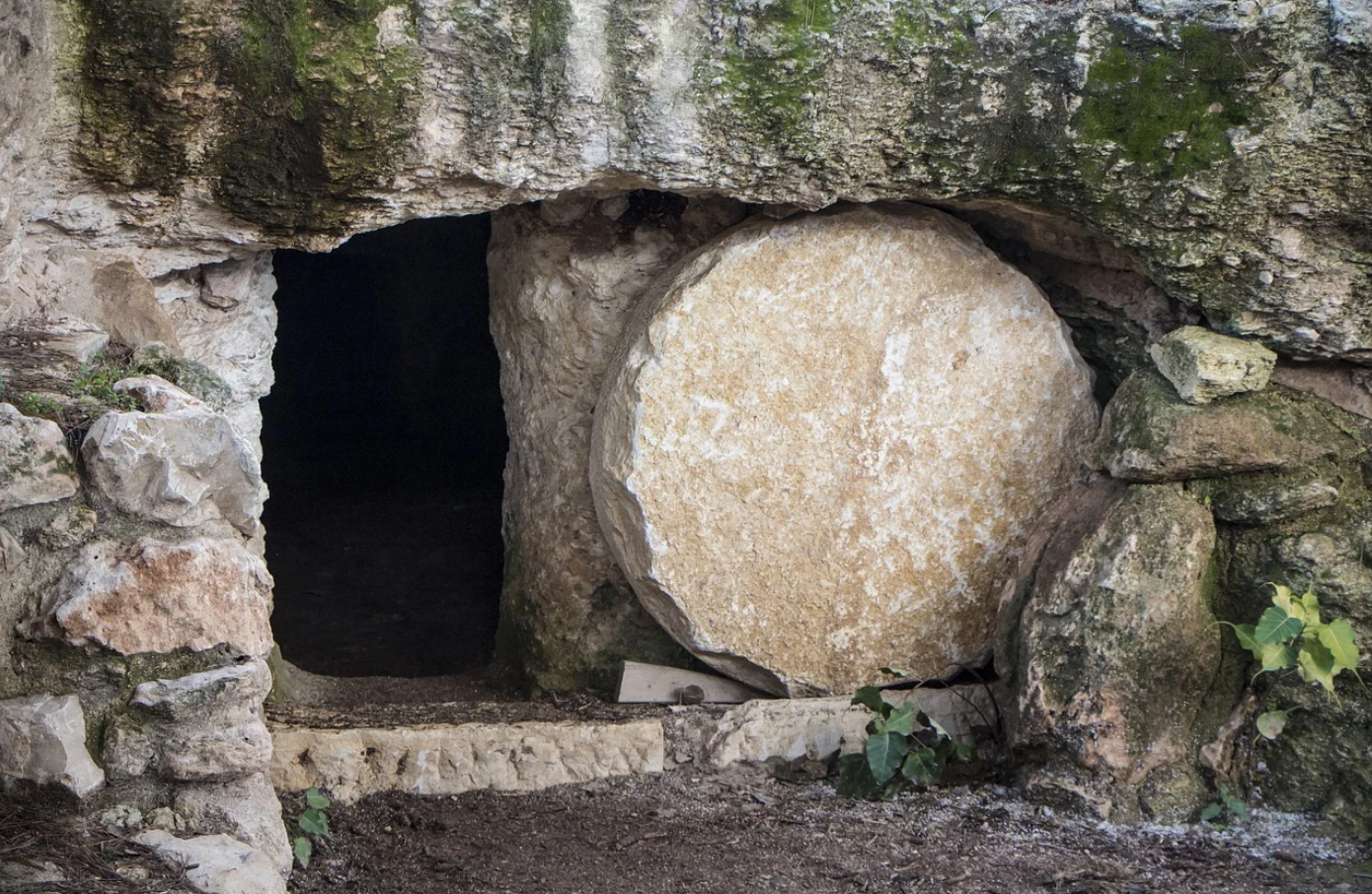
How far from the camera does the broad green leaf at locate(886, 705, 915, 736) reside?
3.12 m

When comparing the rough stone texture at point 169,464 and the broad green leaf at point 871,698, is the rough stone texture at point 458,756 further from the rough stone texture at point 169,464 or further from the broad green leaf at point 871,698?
the rough stone texture at point 169,464

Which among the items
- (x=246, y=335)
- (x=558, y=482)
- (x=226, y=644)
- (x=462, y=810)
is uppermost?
(x=246, y=335)

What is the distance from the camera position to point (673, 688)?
3549 millimetres

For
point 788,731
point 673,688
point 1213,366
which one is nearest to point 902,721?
point 788,731

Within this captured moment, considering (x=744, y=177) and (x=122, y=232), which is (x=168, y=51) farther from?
(x=744, y=177)

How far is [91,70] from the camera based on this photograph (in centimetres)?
274

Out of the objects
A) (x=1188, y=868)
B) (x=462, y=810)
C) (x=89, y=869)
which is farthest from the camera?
(x=462, y=810)

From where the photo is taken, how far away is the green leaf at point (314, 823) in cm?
288

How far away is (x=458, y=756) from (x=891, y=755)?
0.99 metres

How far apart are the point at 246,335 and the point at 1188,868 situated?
2.46 m

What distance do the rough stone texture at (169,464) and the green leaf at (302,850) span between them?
75 centimetres

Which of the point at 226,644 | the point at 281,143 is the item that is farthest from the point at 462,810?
the point at 281,143

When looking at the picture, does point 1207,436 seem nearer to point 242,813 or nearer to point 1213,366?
point 1213,366

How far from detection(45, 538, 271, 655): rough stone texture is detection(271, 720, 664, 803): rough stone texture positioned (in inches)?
30.7
